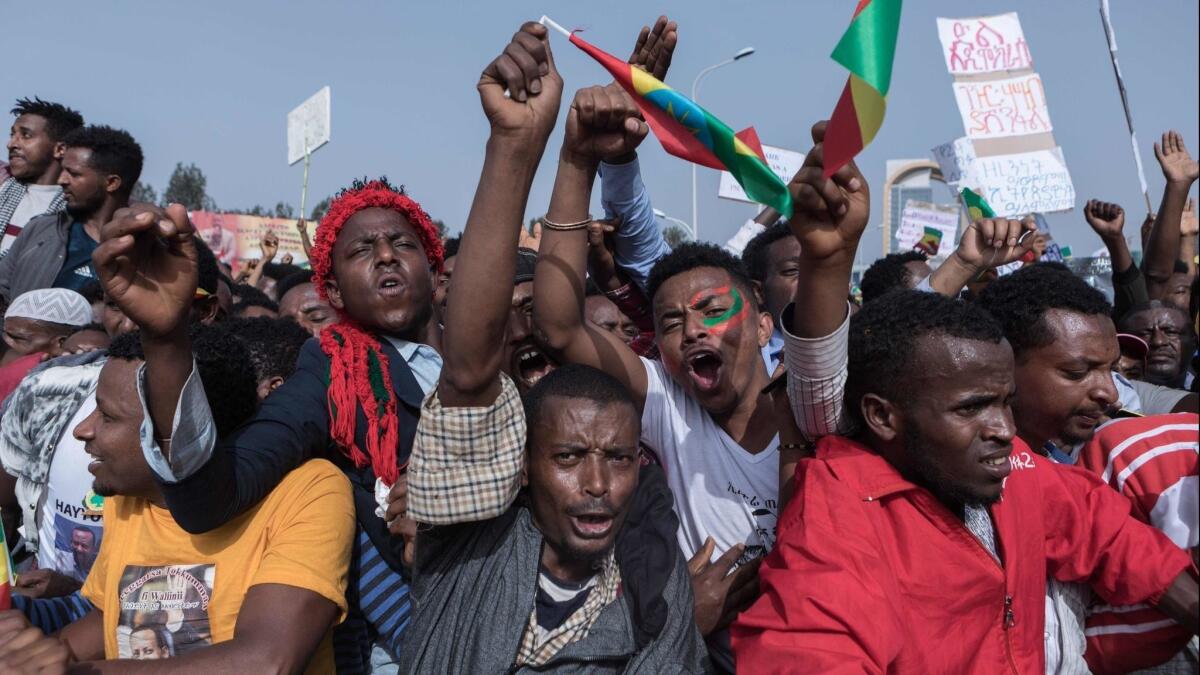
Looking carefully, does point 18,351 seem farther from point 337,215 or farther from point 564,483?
point 564,483

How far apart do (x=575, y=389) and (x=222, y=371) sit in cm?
104

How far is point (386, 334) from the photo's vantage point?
3.23 m

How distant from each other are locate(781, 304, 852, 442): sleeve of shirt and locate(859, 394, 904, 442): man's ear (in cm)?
6

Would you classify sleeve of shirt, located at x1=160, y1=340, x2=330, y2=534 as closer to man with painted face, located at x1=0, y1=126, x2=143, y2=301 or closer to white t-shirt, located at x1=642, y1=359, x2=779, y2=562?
white t-shirt, located at x1=642, y1=359, x2=779, y2=562

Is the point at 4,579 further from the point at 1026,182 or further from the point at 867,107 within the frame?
the point at 1026,182

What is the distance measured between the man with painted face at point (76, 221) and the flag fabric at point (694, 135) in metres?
4.35

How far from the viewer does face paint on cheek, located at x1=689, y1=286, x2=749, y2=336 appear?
3086mm

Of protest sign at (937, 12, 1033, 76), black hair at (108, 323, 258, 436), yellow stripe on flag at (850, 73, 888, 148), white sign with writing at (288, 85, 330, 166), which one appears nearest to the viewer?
yellow stripe on flag at (850, 73, 888, 148)

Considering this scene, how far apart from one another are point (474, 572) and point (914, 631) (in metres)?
1.02

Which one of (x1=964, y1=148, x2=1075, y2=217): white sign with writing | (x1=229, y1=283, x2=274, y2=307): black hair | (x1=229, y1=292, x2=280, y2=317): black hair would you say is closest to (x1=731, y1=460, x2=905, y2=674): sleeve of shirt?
(x1=229, y1=292, x2=280, y2=317): black hair

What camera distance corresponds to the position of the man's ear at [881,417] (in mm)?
2434

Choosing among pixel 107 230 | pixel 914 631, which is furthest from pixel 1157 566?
pixel 107 230

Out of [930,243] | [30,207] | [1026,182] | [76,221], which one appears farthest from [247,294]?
[1026,182]

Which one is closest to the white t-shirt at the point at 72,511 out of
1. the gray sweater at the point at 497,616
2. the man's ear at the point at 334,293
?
the man's ear at the point at 334,293
